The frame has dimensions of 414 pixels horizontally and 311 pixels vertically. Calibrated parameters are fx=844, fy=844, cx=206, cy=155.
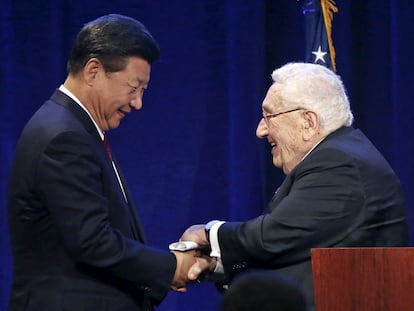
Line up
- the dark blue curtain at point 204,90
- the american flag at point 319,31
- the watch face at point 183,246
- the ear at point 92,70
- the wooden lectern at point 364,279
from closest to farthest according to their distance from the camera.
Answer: the wooden lectern at point 364,279
the ear at point 92,70
the watch face at point 183,246
the american flag at point 319,31
the dark blue curtain at point 204,90

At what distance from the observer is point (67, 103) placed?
2.67 meters

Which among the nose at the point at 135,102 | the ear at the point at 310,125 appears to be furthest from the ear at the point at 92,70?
the ear at the point at 310,125

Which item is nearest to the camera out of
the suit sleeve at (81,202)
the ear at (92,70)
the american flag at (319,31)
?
the suit sleeve at (81,202)

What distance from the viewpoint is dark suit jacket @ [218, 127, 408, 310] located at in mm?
2830

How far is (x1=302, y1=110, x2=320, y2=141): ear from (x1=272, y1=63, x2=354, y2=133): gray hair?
0.05 ft

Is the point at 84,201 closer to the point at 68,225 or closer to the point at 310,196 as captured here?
the point at 68,225

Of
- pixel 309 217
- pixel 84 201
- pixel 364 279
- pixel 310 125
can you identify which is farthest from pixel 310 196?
pixel 84 201

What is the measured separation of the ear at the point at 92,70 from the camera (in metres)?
2.68

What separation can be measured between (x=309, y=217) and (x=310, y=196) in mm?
77

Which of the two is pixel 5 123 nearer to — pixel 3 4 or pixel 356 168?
pixel 3 4

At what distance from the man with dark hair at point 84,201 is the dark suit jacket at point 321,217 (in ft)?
0.93

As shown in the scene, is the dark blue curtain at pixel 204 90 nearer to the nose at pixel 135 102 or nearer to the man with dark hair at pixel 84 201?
the nose at pixel 135 102

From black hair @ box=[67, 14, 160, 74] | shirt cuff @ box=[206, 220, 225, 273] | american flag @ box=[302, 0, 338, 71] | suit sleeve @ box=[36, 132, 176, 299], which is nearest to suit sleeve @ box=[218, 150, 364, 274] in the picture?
shirt cuff @ box=[206, 220, 225, 273]

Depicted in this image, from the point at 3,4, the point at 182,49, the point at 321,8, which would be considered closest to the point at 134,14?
the point at 182,49
